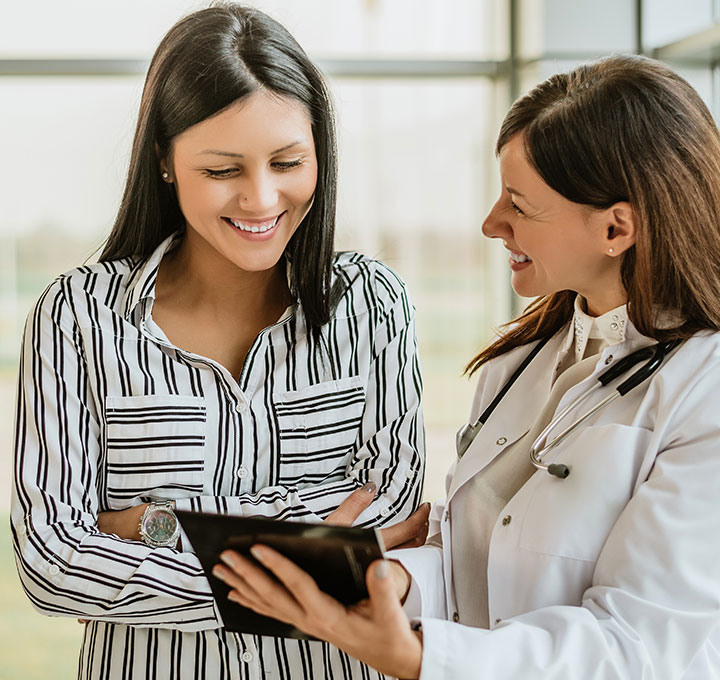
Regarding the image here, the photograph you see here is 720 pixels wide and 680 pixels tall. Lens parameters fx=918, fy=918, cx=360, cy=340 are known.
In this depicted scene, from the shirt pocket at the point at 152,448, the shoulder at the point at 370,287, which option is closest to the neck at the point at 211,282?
the shoulder at the point at 370,287

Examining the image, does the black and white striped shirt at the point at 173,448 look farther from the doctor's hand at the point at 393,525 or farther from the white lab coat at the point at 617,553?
the white lab coat at the point at 617,553

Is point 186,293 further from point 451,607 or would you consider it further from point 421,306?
point 421,306

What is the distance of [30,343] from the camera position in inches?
62.5

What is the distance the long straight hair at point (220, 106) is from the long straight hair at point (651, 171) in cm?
43

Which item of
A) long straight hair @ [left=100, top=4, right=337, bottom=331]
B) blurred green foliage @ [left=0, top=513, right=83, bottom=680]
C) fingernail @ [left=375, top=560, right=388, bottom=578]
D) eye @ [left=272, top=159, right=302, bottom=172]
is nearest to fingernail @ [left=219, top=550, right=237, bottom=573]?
fingernail @ [left=375, top=560, right=388, bottom=578]

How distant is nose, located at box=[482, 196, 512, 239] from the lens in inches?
63.8

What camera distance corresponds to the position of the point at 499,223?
163cm

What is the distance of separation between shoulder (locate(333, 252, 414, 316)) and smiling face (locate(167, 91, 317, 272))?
0.60ft

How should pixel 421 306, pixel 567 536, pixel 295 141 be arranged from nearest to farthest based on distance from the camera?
1. pixel 567 536
2. pixel 295 141
3. pixel 421 306

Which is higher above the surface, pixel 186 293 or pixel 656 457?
pixel 186 293

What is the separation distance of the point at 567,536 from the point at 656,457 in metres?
0.18

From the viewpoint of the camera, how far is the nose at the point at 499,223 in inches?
63.8

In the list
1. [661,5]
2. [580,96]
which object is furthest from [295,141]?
[661,5]

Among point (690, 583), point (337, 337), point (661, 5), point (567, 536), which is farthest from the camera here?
point (661, 5)
